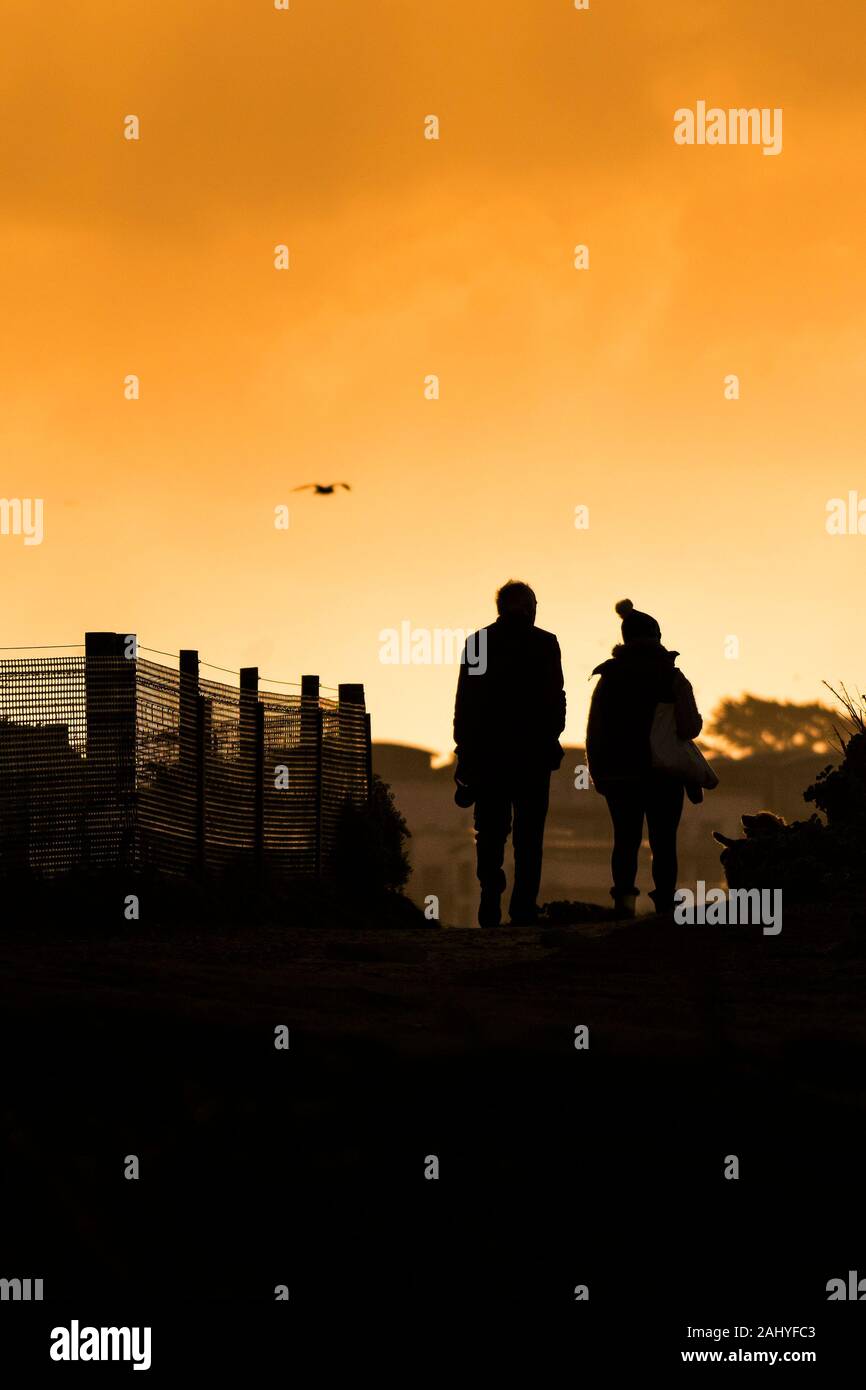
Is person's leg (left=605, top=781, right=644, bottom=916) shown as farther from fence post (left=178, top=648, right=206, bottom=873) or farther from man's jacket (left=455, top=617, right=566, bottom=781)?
fence post (left=178, top=648, right=206, bottom=873)

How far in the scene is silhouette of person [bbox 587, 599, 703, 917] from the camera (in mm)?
11656

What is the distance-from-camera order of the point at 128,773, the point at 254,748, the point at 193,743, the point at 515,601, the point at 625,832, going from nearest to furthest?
the point at 515,601 → the point at 625,832 → the point at 128,773 → the point at 193,743 → the point at 254,748

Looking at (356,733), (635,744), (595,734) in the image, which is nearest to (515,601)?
(595,734)

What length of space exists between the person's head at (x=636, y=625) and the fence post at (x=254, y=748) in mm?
5256

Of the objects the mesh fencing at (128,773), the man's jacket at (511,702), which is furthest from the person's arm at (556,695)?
the mesh fencing at (128,773)

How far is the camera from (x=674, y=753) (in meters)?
11.6

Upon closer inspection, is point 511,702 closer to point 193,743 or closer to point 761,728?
point 193,743

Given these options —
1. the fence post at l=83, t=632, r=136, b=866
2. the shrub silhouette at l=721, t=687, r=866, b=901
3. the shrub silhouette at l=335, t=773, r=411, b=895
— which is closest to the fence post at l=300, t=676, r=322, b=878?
the shrub silhouette at l=335, t=773, r=411, b=895

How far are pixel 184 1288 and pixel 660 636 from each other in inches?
310

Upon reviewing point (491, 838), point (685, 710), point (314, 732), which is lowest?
point (491, 838)

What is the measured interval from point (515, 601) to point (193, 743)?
469 cm

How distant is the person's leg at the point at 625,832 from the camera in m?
11.7

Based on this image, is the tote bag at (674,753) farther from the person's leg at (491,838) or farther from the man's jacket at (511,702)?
the person's leg at (491,838)

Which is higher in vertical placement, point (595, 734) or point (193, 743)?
point (193, 743)
